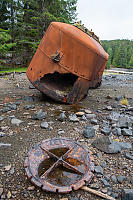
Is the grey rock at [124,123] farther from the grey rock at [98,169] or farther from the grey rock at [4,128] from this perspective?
the grey rock at [4,128]

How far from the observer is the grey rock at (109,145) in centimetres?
215

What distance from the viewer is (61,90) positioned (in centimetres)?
400

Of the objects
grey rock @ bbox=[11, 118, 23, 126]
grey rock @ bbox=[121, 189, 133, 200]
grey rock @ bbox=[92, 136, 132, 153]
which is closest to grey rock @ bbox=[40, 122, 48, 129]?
grey rock @ bbox=[11, 118, 23, 126]

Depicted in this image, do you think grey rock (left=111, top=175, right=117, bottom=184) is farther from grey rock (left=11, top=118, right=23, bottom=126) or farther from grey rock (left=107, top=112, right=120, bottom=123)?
grey rock (left=11, top=118, right=23, bottom=126)

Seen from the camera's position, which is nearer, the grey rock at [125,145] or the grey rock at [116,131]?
the grey rock at [125,145]

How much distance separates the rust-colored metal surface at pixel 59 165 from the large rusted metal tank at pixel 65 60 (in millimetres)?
1748

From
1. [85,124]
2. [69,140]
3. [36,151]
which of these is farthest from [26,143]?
[85,124]

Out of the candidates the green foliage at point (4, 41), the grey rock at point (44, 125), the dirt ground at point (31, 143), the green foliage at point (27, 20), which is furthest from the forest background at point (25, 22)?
the grey rock at point (44, 125)

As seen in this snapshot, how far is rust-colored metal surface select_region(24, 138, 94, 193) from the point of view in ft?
5.11

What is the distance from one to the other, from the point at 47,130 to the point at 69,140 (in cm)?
54

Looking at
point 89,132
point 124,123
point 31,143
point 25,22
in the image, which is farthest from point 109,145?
point 25,22

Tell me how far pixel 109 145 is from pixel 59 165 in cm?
86

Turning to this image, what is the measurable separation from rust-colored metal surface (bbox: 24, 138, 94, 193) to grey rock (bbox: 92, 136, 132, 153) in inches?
11.0

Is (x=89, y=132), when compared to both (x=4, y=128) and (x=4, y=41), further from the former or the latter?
(x=4, y=41)
